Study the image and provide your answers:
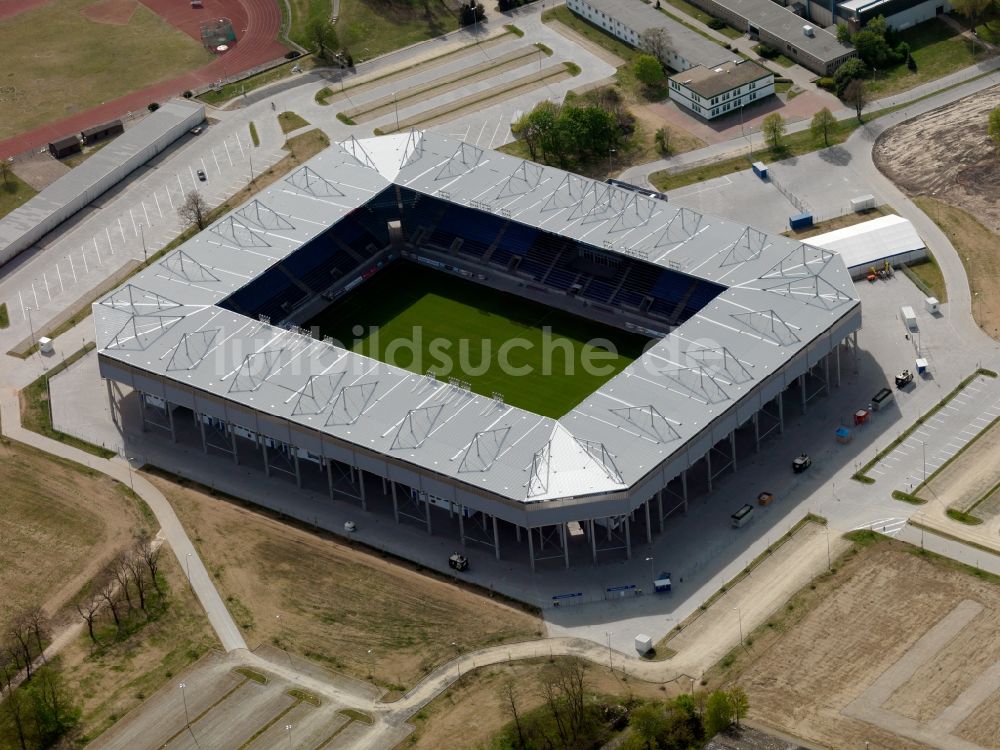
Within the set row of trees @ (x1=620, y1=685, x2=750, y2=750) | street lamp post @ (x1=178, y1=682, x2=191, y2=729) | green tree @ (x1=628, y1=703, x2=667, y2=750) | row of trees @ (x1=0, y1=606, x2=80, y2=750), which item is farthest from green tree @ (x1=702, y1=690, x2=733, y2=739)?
row of trees @ (x1=0, y1=606, x2=80, y2=750)

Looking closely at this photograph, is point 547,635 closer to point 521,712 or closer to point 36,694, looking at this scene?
point 521,712

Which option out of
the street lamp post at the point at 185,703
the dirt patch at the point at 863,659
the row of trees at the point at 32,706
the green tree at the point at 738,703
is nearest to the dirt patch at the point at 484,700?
the green tree at the point at 738,703

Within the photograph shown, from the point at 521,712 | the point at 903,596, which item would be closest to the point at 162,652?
the point at 521,712

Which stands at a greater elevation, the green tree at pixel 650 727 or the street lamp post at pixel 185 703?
the green tree at pixel 650 727

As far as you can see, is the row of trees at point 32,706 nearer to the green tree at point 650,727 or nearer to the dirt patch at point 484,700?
the dirt patch at point 484,700

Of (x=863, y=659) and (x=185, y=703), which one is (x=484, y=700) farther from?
(x=863, y=659)

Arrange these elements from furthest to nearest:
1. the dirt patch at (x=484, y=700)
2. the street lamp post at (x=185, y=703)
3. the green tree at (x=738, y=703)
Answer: the street lamp post at (x=185, y=703) → the dirt patch at (x=484, y=700) → the green tree at (x=738, y=703)

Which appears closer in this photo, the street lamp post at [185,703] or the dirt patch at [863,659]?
the dirt patch at [863,659]

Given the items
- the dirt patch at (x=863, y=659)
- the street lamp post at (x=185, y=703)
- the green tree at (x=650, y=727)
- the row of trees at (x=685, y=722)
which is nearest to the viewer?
the row of trees at (x=685, y=722)
